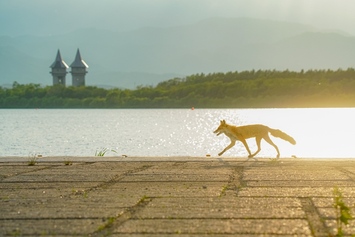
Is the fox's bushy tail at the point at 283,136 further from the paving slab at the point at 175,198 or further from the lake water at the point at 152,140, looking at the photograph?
the lake water at the point at 152,140

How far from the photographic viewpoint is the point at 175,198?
273 inches

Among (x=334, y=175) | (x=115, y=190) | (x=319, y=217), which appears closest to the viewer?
(x=319, y=217)

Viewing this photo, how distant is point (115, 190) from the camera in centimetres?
766

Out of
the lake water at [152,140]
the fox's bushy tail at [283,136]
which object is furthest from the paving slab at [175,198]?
the lake water at [152,140]

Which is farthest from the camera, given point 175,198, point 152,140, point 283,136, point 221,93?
point 221,93

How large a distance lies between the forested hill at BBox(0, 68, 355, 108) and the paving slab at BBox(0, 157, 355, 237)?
5003 inches

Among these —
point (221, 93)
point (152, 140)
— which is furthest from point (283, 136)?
point (221, 93)

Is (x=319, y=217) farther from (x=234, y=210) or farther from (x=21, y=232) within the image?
(x=21, y=232)

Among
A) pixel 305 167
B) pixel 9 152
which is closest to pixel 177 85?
pixel 9 152

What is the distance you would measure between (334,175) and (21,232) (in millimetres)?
4803

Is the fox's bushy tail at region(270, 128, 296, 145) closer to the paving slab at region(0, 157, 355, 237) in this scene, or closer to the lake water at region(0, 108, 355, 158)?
the paving slab at region(0, 157, 355, 237)

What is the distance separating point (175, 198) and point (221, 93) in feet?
444

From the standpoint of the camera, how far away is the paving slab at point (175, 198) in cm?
543

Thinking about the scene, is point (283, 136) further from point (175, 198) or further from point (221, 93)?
point (221, 93)
